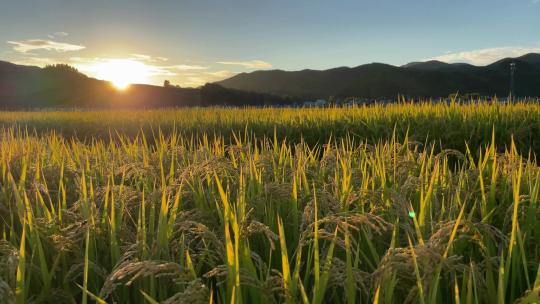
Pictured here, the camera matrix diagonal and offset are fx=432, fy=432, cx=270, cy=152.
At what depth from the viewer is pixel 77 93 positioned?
55.9m

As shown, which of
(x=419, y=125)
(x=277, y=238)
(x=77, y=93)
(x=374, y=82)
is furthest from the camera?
(x=374, y=82)

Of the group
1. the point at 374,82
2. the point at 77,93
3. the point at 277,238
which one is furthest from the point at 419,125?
the point at 374,82

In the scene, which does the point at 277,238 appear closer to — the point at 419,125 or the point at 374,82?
the point at 419,125

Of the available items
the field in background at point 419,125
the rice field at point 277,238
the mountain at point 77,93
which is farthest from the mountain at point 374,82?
the rice field at point 277,238

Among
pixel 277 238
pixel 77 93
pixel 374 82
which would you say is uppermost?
A: pixel 374 82

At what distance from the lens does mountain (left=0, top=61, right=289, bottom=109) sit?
4897 centimetres

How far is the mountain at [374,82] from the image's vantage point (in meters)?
105

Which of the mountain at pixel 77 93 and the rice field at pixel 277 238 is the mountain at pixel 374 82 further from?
the rice field at pixel 277 238

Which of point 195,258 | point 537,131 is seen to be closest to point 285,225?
point 195,258

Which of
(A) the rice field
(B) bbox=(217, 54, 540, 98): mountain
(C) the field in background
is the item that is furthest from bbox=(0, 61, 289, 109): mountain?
(B) bbox=(217, 54, 540, 98): mountain

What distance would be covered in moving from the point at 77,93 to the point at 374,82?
236 feet

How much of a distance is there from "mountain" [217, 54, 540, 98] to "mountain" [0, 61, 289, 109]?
46.0m

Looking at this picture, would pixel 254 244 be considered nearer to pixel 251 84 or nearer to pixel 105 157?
pixel 105 157

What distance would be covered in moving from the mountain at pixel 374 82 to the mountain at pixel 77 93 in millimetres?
46007
